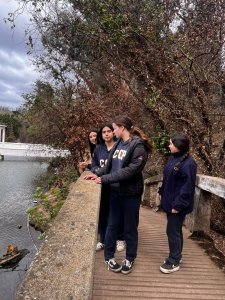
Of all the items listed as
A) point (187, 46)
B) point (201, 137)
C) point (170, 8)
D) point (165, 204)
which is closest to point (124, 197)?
point (165, 204)

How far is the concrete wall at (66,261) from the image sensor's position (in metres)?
2.07

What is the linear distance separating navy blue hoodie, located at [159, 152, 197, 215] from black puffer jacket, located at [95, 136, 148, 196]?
0.41 m

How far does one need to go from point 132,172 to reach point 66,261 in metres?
1.56

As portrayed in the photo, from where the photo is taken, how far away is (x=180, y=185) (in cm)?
427

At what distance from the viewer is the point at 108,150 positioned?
15.9 feet

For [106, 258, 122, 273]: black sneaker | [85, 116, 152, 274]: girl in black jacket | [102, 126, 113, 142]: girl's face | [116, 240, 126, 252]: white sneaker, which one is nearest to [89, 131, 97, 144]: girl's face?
[102, 126, 113, 142]: girl's face

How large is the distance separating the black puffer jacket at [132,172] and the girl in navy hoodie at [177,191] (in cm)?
41

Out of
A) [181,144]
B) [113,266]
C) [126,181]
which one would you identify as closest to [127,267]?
[113,266]

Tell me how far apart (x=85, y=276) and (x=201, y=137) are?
5.97 m

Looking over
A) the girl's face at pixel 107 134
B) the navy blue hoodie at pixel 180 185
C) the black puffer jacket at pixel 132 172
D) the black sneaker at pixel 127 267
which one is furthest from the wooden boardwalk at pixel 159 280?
the girl's face at pixel 107 134

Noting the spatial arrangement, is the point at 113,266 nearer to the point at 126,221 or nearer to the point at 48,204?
the point at 126,221

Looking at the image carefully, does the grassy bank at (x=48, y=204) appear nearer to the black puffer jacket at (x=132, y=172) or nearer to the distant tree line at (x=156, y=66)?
the distant tree line at (x=156, y=66)

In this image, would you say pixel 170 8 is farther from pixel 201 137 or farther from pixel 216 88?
pixel 201 137

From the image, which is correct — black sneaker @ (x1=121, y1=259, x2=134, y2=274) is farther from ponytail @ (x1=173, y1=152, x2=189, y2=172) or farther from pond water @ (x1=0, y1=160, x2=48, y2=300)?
pond water @ (x1=0, y1=160, x2=48, y2=300)
